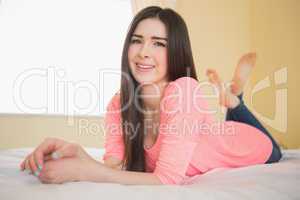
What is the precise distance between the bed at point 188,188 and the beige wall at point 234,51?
105cm

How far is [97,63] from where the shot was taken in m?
2.21

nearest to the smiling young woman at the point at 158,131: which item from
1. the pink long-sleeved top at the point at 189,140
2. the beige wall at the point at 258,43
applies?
the pink long-sleeved top at the point at 189,140

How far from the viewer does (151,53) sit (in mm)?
837

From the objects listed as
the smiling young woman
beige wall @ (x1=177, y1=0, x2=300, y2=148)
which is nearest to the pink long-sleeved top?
the smiling young woman

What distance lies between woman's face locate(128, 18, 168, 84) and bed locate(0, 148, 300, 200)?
0.89ft

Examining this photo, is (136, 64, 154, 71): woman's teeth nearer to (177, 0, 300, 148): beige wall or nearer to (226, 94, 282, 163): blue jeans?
(226, 94, 282, 163): blue jeans

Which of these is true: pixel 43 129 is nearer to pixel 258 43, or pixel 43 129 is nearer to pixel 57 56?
pixel 57 56

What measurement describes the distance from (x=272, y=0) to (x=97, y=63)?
1124mm

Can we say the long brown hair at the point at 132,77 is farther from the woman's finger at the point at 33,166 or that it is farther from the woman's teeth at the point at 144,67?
the woman's finger at the point at 33,166

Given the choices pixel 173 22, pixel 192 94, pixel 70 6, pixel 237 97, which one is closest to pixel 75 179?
pixel 192 94

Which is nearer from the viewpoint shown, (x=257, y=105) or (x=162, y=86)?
(x=162, y=86)

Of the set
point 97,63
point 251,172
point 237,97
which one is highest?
point 97,63

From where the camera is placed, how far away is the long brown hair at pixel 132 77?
0.83 m

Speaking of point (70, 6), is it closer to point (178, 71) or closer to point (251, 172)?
point (178, 71)
